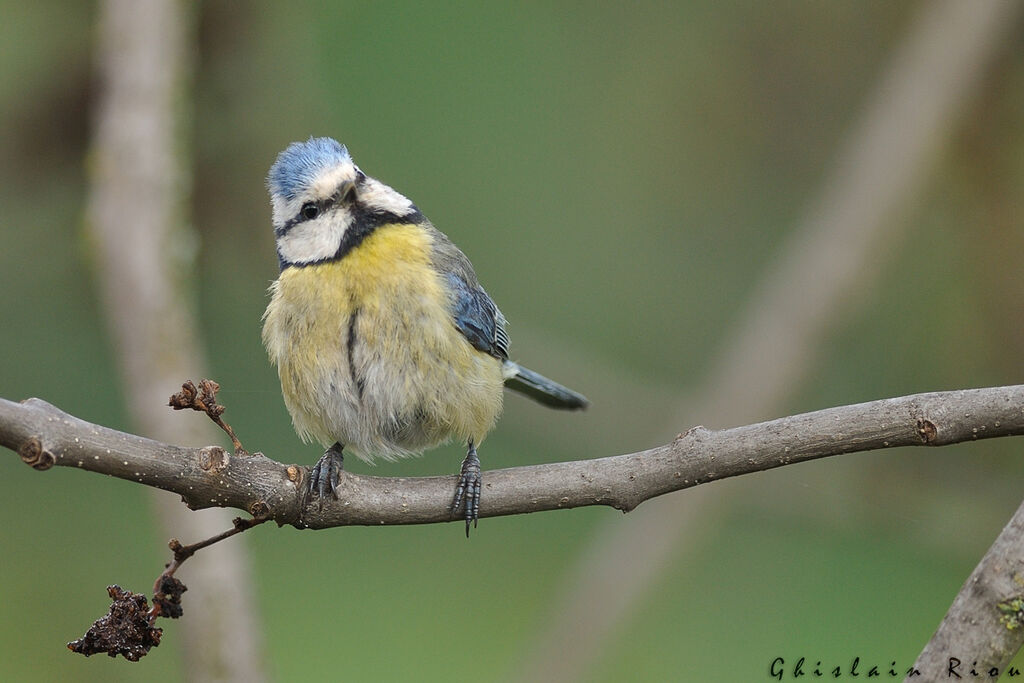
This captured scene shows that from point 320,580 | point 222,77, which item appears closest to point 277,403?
point 320,580

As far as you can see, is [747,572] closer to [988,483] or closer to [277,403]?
[988,483]

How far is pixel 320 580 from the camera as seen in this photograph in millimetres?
4281

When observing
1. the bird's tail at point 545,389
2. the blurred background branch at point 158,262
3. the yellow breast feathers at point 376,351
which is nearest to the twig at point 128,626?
the yellow breast feathers at point 376,351

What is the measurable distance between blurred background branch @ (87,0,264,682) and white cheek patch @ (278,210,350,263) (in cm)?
88

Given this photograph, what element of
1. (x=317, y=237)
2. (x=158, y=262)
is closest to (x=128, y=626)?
(x=317, y=237)

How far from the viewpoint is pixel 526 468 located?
1810 millimetres

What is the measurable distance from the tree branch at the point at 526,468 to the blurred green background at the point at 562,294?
168cm

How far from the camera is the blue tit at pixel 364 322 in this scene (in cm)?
221

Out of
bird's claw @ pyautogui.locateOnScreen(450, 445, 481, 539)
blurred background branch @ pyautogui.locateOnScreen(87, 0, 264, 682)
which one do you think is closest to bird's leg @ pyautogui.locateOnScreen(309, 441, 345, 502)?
bird's claw @ pyautogui.locateOnScreen(450, 445, 481, 539)

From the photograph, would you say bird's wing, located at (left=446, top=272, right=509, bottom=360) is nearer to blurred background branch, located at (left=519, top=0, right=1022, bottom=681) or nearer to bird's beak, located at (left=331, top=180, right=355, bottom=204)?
bird's beak, located at (left=331, top=180, right=355, bottom=204)

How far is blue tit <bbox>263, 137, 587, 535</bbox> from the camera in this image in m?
2.21

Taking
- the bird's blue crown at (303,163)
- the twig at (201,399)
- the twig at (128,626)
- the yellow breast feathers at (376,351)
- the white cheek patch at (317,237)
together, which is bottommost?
the twig at (128,626)

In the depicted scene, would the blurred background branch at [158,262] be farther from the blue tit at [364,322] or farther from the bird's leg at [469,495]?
the bird's leg at [469,495]

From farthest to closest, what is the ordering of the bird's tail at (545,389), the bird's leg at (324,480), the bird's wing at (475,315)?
the bird's tail at (545,389)
the bird's wing at (475,315)
the bird's leg at (324,480)
